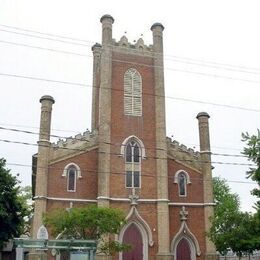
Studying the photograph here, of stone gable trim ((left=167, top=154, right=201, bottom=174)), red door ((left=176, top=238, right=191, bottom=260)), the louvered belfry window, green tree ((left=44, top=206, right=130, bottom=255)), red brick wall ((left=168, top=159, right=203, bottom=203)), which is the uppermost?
the louvered belfry window

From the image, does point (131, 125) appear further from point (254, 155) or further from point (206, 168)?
point (254, 155)

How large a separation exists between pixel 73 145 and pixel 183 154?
8.75 meters

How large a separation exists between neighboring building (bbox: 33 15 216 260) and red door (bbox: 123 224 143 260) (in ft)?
0.23

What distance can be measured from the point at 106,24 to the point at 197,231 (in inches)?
700

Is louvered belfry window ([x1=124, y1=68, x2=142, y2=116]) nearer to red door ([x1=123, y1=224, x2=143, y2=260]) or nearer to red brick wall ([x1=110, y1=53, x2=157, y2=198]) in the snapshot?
red brick wall ([x1=110, y1=53, x2=157, y2=198])

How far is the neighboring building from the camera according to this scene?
33.1 m

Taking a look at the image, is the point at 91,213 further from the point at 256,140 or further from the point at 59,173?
the point at 256,140

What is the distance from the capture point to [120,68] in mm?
37094

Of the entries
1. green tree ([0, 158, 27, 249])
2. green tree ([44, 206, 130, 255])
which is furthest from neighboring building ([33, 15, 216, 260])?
green tree ([44, 206, 130, 255])

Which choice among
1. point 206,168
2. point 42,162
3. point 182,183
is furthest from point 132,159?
point 42,162

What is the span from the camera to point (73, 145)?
34.4m

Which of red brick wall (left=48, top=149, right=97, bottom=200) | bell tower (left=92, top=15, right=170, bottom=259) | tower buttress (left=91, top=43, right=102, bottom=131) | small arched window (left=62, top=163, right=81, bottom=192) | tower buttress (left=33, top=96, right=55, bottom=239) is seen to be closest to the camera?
tower buttress (left=33, top=96, right=55, bottom=239)

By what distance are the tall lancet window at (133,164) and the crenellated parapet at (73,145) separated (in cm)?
262

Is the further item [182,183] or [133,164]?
[182,183]
